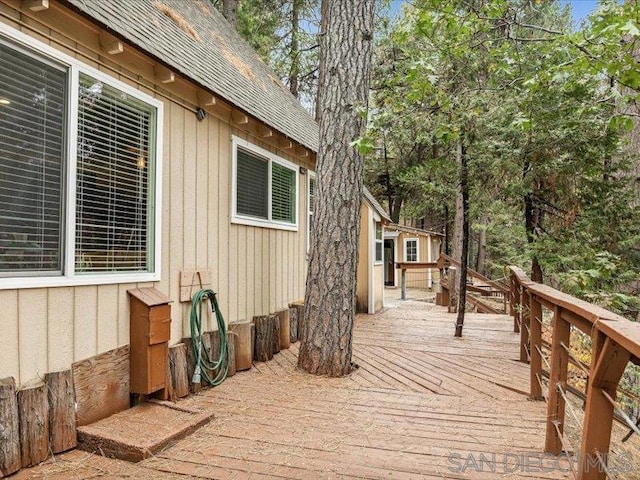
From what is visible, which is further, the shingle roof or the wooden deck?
the shingle roof

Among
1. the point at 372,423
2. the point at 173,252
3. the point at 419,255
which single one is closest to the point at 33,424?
the point at 173,252

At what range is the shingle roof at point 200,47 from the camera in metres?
3.29

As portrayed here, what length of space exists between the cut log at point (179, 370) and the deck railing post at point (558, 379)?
2.87 metres

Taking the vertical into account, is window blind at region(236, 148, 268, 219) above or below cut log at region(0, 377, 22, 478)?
above

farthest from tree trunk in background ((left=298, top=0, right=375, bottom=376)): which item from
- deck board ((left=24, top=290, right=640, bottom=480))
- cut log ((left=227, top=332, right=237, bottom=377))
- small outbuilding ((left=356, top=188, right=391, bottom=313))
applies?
small outbuilding ((left=356, top=188, right=391, bottom=313))

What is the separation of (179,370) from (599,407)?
3.11 m

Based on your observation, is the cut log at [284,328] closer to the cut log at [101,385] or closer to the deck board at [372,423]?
the deck board at [372,423]

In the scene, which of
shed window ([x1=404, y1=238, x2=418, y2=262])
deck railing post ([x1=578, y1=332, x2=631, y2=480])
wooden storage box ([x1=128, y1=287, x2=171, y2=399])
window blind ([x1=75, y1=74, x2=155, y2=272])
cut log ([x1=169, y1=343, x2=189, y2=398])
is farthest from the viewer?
shed window ([x1=404, y1=238, x2=418, y2=262])

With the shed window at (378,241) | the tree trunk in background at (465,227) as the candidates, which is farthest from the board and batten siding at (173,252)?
the shed window at (378,241)

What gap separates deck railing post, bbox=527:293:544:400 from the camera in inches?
140

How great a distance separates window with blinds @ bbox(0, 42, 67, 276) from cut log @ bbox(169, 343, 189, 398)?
4.09 ft

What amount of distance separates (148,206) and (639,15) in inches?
158

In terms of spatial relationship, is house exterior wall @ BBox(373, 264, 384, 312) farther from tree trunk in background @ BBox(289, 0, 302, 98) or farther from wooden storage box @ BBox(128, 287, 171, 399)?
tree trunk in background @ BBox(289, 0, 302, 98)

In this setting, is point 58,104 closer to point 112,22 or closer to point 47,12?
point 47,12
